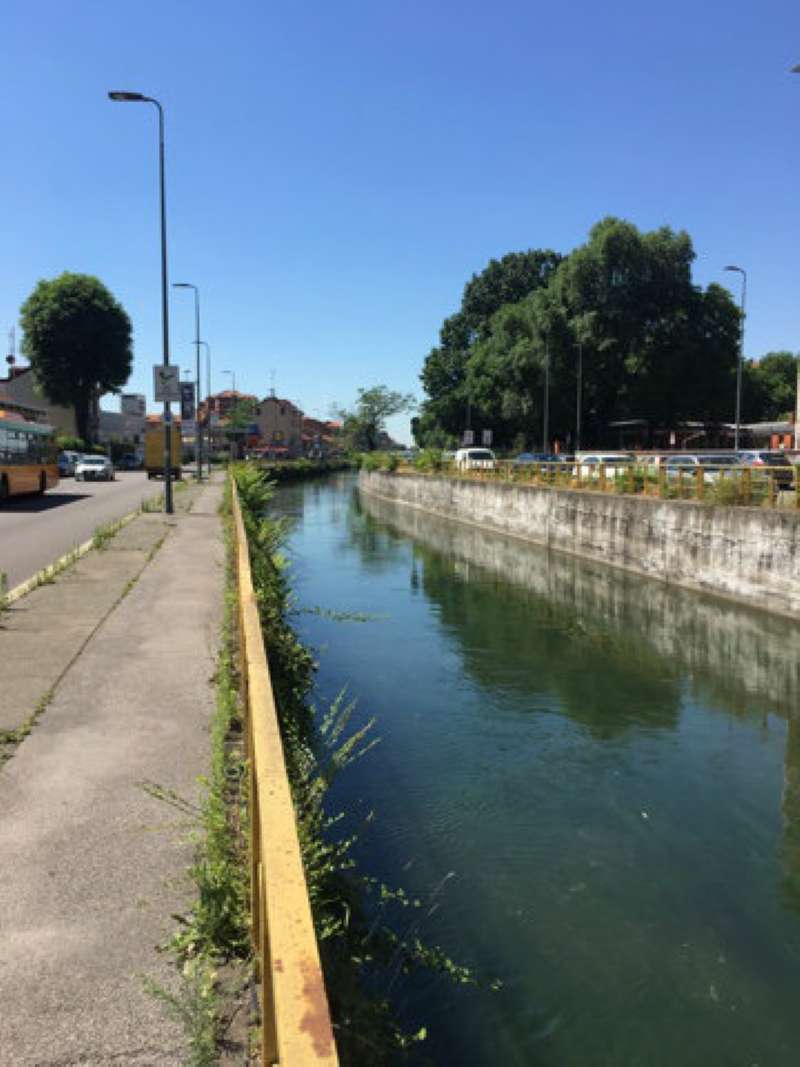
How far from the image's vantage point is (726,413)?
62000mm

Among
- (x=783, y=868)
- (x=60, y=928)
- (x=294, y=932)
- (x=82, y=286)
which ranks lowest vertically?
(x=783, y=868)

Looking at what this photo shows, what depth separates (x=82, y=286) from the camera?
7488cm

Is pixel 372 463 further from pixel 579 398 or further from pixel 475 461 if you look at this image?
pixel 475 461

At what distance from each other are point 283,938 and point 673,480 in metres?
22.3

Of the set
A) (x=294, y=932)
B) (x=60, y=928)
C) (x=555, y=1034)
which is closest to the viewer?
(x=294, y=932)

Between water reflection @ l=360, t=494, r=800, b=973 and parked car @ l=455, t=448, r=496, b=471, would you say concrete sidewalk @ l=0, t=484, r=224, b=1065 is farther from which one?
parked car @ l=455, t=448, r=496, b=471

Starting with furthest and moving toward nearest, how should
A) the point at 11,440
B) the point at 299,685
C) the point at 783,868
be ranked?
the point at 11,440
the point at 299,685
the point at 783,868

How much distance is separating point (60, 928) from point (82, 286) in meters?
78.9

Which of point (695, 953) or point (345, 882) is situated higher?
point (345, 882)

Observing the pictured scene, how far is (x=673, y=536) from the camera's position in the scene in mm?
21047

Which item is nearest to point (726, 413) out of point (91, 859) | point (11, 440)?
point (11, 440)

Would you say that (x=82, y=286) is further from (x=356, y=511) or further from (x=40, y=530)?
(x=40, y=530)

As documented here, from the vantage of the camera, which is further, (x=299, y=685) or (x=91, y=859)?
(x=299, y=685)

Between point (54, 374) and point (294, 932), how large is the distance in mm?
78391
